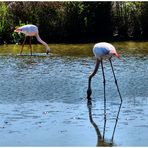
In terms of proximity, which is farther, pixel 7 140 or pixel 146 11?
pixel 146 11

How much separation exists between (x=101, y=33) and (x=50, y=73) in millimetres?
9103

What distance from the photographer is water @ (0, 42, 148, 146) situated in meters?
8.84

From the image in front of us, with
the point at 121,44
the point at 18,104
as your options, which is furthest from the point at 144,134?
the point at 121,44

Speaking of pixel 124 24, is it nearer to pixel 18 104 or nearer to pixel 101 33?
pixel 101 33

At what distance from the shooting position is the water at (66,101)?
29.0ft

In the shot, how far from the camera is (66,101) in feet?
36.8

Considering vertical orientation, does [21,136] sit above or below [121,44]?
above

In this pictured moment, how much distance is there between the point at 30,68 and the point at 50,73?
1155 mm

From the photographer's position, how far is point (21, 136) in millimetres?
8852

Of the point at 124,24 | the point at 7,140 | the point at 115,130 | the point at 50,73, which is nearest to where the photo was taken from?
the point at 7,140

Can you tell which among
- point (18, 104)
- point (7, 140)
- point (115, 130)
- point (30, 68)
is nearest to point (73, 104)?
point (18, 104)

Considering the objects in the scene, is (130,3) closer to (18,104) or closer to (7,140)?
(18,104)

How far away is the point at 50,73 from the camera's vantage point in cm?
1439

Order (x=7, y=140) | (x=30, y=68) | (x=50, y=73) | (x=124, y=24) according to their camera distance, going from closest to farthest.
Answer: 1. (x=7, y=140)
2. (x=50, y=73)
3. (x=30, y=68)
4. (x=124, y=24)
